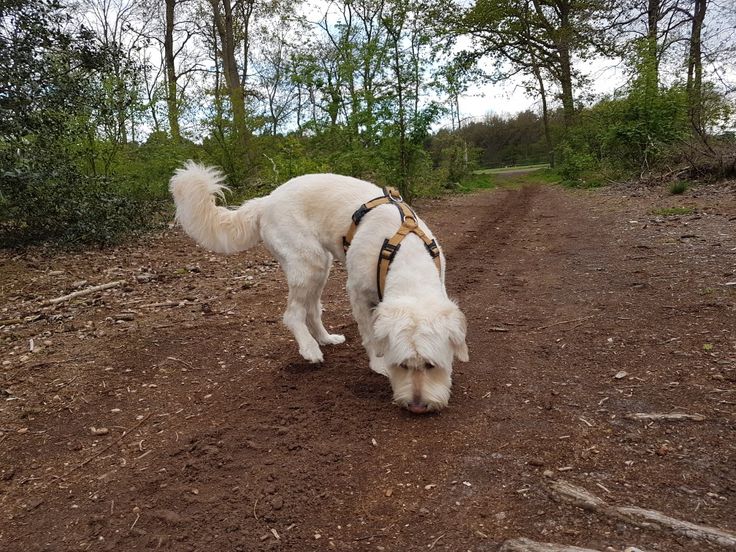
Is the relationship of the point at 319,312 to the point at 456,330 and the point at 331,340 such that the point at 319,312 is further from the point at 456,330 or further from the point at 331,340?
the point at 456,330

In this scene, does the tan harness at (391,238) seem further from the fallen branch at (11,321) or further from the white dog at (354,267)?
the fallen branch at (11,321)

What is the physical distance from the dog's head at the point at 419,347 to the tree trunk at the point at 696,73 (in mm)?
15571

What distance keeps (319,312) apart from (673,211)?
321 inches

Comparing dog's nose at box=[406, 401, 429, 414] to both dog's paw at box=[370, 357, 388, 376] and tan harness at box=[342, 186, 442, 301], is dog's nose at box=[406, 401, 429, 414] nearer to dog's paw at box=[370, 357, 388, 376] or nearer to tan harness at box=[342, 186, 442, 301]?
dog's paw at box=[370, 357, 388, 376]

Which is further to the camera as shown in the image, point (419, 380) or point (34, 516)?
point (419, 380)

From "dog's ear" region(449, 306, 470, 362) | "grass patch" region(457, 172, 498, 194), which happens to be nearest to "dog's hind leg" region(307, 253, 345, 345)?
"dog's ear" region(449, 306, 470, 362)

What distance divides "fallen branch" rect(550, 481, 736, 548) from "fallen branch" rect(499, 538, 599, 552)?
27cm

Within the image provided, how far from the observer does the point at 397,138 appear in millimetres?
13148

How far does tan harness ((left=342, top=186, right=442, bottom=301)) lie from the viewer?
363cm

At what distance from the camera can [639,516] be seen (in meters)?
2.10

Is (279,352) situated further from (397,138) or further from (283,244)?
(397,138)

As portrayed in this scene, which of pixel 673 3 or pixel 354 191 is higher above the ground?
pixel 673 3

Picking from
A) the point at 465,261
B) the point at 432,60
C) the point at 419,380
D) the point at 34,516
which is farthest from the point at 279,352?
the point at 432,60

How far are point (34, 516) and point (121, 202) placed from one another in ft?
27.4
